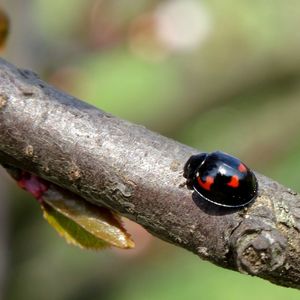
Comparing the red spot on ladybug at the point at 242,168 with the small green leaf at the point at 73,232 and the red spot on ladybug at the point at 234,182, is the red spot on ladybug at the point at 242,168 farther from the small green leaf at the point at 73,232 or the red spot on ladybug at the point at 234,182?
the small green leaf at the point at 73,232

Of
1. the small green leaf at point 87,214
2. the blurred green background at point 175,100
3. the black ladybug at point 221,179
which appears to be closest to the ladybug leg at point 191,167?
the black ladybug at point 221,179

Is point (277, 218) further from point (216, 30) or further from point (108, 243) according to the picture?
point (216, 30)

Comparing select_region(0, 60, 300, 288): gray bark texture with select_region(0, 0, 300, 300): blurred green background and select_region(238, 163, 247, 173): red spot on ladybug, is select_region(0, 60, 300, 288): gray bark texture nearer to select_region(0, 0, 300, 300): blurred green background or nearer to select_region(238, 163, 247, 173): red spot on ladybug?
select_region(238, 163, 247, 173): red spot on ladybug

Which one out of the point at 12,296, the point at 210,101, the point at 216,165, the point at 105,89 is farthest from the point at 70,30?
the point at 105,89

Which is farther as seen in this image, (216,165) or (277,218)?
(216,165)

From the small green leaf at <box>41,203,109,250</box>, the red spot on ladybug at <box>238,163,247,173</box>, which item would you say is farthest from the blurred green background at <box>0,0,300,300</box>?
the red spot on ladybug at <box>238,163,247,173</box>

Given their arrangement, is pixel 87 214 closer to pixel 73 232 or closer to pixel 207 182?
pixel 73 232
